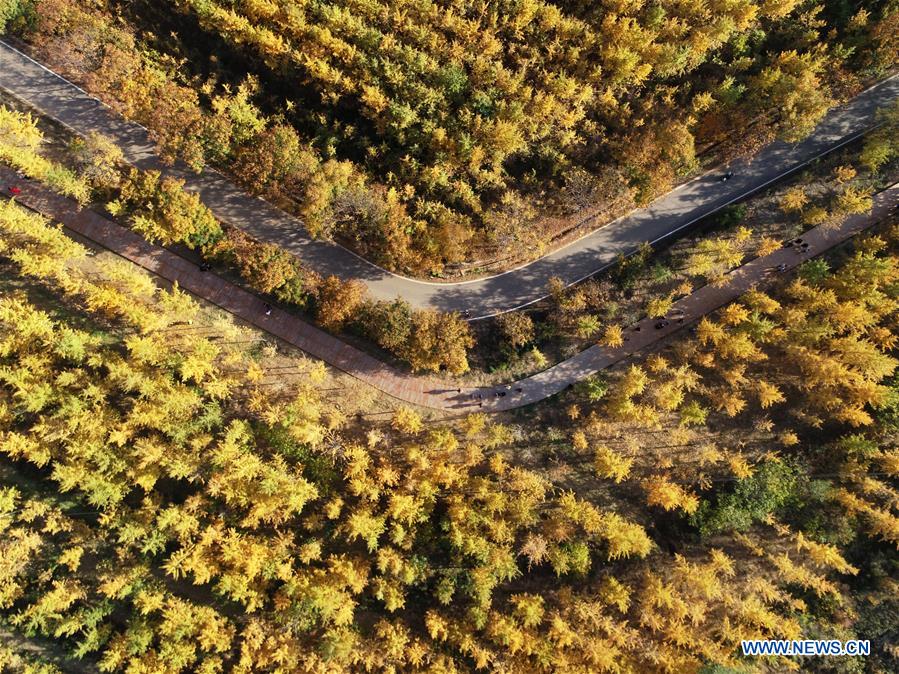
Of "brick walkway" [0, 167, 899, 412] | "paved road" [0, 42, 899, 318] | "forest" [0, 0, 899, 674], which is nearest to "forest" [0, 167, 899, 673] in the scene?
"forest" [0, 0, 899, 674]

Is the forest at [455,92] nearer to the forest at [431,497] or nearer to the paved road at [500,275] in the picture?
the paved road at [500,275]

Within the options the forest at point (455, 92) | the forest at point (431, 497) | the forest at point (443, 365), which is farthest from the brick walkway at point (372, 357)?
the forest at point (455, 92)

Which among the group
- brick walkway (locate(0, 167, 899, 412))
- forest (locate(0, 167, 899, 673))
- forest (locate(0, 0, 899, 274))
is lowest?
forest (locate(0, 167, 899, 673))

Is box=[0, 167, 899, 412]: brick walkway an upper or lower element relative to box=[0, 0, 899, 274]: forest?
lower

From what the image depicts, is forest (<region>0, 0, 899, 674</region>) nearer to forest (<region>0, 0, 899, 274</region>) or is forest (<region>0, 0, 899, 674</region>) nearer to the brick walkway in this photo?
forest (<region>0, 0, 899, 274</region>)

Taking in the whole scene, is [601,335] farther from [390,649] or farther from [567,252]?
[390,649]
